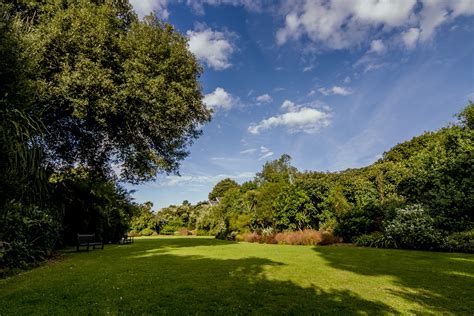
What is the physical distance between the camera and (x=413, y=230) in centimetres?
1467

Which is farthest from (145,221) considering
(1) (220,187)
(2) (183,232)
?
(1) (220,187)

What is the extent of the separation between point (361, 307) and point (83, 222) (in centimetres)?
1974

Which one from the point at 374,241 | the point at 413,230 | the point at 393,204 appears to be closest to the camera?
the point at 413,230

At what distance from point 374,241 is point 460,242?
414cm

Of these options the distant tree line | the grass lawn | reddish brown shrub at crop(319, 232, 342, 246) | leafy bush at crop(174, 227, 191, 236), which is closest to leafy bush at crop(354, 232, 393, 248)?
the distant tree line

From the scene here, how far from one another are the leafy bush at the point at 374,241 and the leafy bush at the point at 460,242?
8.78ft

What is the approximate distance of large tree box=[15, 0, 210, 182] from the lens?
1305cm

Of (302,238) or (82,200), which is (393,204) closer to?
(302,238)

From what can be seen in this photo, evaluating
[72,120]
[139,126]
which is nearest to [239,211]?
[139,126]

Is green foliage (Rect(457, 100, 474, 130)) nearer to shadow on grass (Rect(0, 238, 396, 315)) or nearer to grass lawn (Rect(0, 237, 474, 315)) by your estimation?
grass lawn (Rect(0, 237, 474, 315))

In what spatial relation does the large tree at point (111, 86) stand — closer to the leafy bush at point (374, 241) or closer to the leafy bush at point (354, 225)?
the leafy bush at point (354, 225)

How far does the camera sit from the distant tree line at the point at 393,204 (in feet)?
48.5

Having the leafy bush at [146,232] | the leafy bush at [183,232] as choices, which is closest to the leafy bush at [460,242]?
the leafy bush at [183,232]

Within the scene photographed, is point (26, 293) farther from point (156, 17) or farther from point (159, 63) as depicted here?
point (156, 17)
